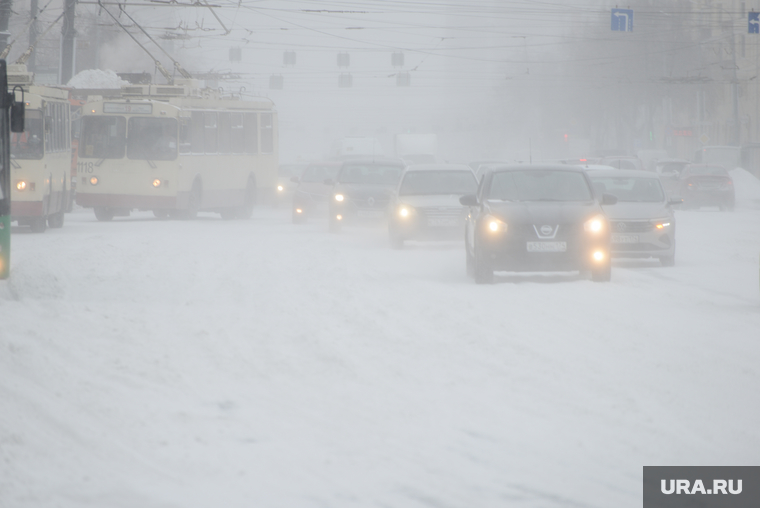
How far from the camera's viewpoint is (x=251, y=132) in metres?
32.9

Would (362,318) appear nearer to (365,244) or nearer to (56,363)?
(56,363)

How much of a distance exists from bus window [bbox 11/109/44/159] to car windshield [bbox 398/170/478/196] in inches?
291

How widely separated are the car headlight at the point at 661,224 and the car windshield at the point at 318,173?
1366 cm

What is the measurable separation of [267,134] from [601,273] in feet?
70.6

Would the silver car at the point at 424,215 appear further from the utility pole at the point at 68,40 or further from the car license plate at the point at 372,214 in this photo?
the utility pole at the point at 68,40

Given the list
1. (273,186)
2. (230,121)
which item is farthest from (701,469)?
(273,186)

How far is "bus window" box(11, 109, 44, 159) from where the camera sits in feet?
73.8

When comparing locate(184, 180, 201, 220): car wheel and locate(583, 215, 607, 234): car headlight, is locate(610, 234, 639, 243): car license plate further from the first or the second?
locate(184, 180, 201, 220): car wheel

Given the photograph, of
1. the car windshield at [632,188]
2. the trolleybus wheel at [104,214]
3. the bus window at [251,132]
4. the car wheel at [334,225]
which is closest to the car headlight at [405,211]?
the car windshield at [632,188]

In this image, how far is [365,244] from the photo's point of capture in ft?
70.0

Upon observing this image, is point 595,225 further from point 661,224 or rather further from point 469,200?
point 661,224

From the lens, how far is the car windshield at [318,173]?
2964 centimetres

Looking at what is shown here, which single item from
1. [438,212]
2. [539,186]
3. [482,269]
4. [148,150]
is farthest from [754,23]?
[482,269]

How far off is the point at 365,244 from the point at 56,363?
13493 mm
